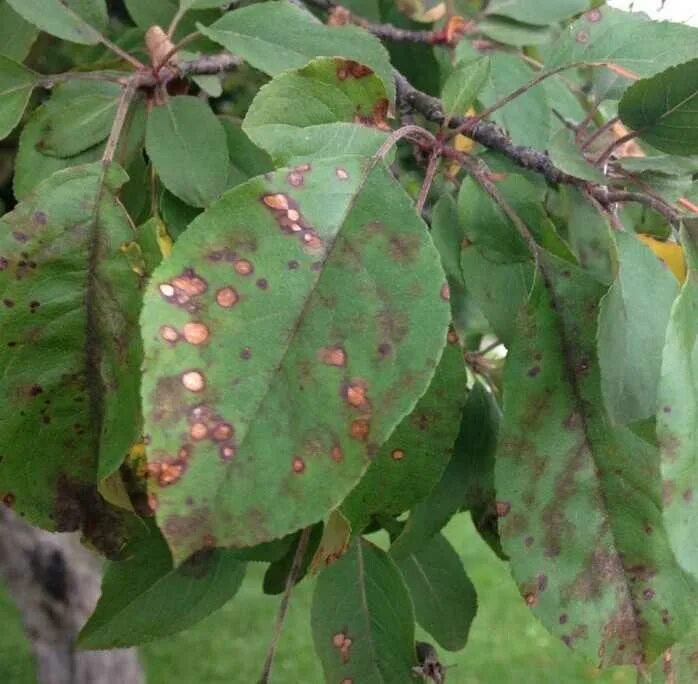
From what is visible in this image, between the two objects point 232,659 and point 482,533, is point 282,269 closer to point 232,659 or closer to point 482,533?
point 482,533

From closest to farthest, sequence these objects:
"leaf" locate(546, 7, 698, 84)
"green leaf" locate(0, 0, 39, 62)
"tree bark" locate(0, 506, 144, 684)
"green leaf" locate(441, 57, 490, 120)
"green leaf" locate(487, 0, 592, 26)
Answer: "green leaf" locate(441, 57, 490, 120) → "leaf" locate(546, 7, 698, 84) → "green leaf" locate(0, 0, 39, 62) → "green leaf" locate(487, 0, 592, 26) → "tree bark" locate(0, 506, 144, 684)

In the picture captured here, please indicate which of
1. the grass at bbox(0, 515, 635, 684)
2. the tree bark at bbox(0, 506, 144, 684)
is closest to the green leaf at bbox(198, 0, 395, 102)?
the tree bark at bbox(0, 506, 144, 684)

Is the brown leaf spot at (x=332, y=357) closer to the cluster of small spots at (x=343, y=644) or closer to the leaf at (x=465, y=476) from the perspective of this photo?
the leaf at (x=465, y=476)

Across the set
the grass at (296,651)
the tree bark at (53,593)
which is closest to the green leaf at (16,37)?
the tree bark at (53,593)

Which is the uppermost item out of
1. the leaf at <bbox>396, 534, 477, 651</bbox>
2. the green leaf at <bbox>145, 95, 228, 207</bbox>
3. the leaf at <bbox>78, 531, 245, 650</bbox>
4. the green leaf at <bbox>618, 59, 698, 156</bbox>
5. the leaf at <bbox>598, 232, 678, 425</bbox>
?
the green leaf at <bbox>618, 59, 698, 156</bbox>

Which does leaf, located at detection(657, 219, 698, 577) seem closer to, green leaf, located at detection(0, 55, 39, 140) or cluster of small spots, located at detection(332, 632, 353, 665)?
cluster of small spots, located at detection(332, 632, 353, 665)

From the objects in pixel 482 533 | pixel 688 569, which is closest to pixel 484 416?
pixel 482 533

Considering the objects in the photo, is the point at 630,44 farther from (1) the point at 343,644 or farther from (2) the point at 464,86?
(1) the point at 343,644
